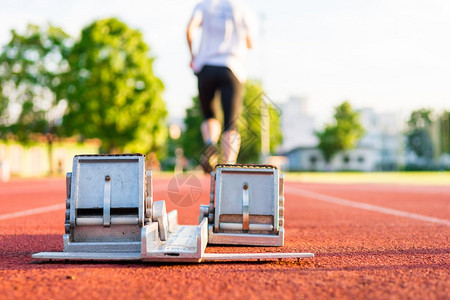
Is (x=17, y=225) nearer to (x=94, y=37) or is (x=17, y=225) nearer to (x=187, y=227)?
(x=187, y=227)

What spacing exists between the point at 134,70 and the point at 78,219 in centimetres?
3495

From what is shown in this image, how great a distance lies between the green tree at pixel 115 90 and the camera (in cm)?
3491

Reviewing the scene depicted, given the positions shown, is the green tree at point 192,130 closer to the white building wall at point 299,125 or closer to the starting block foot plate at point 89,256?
the white building wall at point 299,125

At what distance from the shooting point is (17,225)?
4.34m

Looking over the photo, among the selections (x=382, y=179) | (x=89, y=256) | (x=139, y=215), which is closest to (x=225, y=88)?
(x=139, y=215)

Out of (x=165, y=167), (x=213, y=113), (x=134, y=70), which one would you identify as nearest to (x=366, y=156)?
(x=165, y=167)

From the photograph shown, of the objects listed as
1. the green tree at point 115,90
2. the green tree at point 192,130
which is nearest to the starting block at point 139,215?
the green tree at point 115,90

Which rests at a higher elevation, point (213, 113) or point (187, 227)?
point (213, 113)

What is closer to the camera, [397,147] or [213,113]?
[213,113]

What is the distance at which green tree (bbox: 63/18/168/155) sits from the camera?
34.9 meters

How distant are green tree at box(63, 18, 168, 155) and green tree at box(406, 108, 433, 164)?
65737mm

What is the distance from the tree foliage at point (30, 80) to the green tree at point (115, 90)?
339 cm

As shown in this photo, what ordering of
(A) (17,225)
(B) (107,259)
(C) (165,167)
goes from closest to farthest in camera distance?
1. (B) (107,259)
2. (A) (17,225)
3. (C) (165,167)

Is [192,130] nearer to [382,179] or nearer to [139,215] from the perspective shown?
[382,179]
